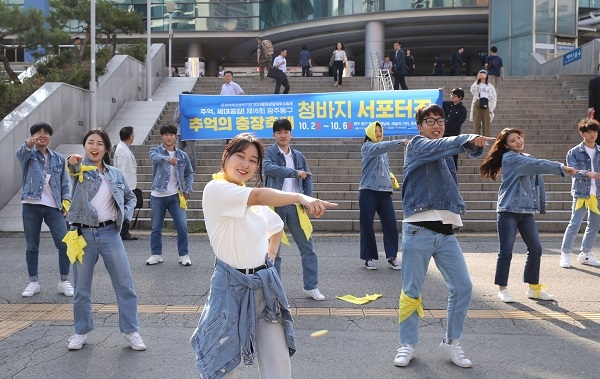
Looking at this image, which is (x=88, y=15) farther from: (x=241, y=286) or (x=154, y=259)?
(x=241, y=286)

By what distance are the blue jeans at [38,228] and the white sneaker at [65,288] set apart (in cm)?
6

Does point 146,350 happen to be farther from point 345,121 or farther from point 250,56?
point 250,56

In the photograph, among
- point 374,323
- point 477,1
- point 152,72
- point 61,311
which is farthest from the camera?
point 477,1

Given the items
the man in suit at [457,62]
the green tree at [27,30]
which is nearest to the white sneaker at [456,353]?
the green tree at [27,30]

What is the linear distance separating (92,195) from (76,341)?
116 centimetres

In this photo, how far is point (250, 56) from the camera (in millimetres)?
41938

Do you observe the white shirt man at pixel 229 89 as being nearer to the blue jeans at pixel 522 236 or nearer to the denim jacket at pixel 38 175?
the denim jacket at pixel 38 175

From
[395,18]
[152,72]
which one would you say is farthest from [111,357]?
[395,18]

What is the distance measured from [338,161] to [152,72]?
10545mm

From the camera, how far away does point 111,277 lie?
508 cm

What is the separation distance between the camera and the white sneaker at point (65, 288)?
22.4 feet

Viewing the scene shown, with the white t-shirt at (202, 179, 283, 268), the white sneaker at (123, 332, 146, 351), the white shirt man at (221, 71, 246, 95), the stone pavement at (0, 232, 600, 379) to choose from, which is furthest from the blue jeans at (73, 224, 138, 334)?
the white shirt man at (221, 71, 246, 95)

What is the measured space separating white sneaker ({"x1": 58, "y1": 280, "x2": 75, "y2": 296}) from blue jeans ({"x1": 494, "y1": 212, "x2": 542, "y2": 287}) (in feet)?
14.8

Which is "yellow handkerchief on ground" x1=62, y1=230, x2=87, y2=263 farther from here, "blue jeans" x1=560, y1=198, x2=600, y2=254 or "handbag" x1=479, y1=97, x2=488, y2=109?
"handbag" x1=479, y1=97, x2=488, y2=109
